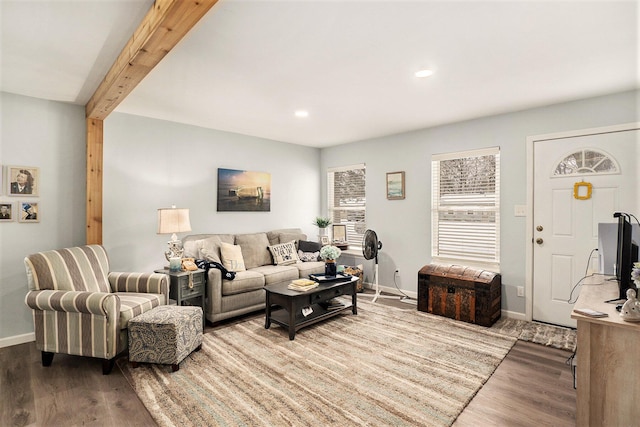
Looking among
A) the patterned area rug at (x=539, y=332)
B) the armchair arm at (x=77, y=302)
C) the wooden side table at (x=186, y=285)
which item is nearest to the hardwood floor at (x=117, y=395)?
the patterned area rug at (x=539, y=332)

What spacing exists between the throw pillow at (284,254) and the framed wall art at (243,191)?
78 cm

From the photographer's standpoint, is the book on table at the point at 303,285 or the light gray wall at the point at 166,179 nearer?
the book on table at the point at 303,285

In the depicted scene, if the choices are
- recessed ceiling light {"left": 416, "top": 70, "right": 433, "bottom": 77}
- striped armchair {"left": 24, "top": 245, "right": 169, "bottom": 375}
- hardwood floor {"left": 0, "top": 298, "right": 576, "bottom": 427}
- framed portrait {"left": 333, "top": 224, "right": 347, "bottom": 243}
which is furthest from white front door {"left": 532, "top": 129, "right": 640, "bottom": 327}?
striped armchair {"left": 24, "top": 245, "right": 169, "bottom": 375}

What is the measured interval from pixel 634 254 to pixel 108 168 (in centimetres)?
489

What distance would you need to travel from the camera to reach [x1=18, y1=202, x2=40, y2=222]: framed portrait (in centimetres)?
324

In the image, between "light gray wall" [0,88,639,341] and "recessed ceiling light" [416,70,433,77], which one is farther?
"light gray wall" [0,88,639,341]

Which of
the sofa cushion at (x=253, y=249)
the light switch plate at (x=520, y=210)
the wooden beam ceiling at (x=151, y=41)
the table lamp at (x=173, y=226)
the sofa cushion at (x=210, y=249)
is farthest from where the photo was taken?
the sofa cushion at (x=253, y=249)

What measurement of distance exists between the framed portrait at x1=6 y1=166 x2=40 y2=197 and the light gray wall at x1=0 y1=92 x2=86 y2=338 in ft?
0.13

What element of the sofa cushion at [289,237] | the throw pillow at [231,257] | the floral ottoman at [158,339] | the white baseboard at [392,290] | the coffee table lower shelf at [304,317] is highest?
the sofa cushion at [289,237]

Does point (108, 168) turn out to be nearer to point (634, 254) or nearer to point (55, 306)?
point (55, 306)

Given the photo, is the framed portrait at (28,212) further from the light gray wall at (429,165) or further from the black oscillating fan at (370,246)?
the light gray wall at (429,165)

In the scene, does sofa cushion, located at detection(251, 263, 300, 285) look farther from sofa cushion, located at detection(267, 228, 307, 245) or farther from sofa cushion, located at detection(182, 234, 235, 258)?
sofa cushion, located at detection(182, 234, 235, 258)

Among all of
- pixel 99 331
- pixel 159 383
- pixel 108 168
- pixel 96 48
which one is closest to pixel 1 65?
pixel 96 48

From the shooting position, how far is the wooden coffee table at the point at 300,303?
3.26 metres
